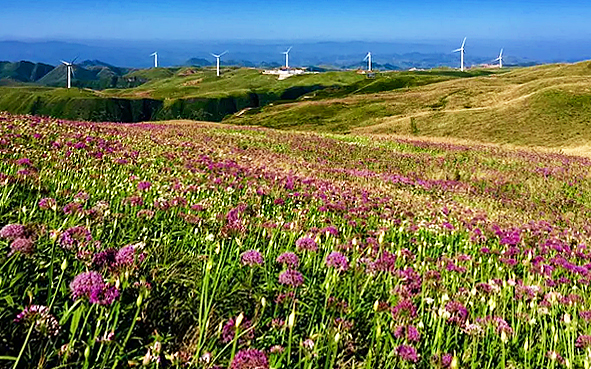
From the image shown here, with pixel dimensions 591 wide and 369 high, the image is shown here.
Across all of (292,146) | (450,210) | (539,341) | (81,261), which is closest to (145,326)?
(81,261)

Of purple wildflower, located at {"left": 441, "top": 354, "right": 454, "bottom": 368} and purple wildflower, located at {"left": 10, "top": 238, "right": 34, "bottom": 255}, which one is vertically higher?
purple wildflower, located at {"left": 10, "top": 238, "right": 34, "bottom": 255}

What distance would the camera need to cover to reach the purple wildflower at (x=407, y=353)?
3.09 m

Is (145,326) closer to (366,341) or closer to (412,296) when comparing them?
(366,341)

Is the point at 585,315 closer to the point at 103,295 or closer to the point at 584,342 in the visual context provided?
the point at 584,342

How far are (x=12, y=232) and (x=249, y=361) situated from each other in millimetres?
1915

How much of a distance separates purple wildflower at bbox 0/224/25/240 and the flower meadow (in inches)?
0.8

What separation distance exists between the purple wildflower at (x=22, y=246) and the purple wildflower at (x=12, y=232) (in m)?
0.12

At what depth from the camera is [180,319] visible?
3.29 m

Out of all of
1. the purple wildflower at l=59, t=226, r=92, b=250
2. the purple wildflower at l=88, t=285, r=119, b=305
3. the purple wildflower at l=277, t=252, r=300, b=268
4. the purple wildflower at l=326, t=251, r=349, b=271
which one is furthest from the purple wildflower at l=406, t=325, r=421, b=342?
the purple wildflower at l=59, t=226, r=92, b=250

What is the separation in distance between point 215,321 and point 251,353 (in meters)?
0.66

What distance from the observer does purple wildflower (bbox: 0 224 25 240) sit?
10.1ft

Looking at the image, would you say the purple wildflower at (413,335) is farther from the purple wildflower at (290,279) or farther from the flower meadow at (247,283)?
the purple wildflower at (290,279)

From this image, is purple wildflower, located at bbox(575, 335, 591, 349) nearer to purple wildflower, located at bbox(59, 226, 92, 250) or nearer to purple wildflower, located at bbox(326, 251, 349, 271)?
purple wildflower, located at bbox(326, 251, 349, 271)

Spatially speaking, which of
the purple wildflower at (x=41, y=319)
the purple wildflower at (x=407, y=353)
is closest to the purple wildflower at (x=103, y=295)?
the purple wildflower at (x=41, y=319)
